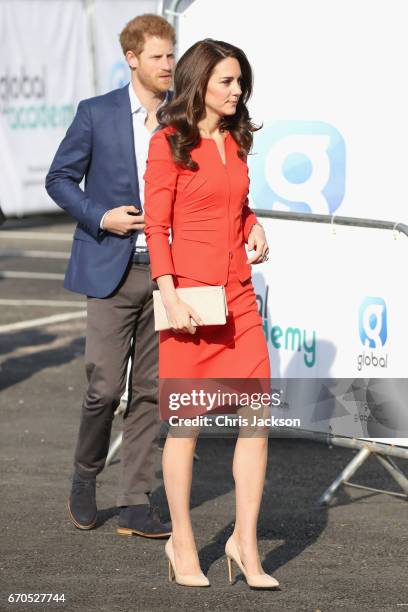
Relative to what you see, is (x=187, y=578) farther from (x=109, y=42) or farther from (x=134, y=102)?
(x=109, y=42)

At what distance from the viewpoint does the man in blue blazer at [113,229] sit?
6.33 meters

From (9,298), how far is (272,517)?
7.33 metres

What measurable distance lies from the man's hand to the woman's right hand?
2.85 feet

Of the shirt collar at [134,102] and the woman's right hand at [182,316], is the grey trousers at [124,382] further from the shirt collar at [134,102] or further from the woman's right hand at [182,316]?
the woman's right hand at [182,316]

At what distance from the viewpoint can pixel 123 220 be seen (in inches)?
243

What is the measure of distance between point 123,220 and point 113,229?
0.08m

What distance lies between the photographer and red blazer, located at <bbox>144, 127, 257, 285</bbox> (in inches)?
215

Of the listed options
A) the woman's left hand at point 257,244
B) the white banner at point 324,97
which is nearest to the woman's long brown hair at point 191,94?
the woman's left hand at point 257,244

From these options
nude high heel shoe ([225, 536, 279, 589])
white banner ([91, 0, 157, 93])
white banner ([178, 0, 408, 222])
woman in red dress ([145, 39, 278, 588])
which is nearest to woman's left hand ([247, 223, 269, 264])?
woman in red dress ([145, 39, 278, 588])

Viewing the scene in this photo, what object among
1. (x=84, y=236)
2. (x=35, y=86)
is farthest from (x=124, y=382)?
(x=35, y=86)

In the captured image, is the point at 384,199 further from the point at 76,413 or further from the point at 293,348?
the point at 76,413

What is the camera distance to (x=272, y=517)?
678cm

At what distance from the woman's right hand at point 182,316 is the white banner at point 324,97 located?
182cm

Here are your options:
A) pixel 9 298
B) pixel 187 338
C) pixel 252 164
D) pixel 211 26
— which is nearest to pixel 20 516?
pixel 187 338
